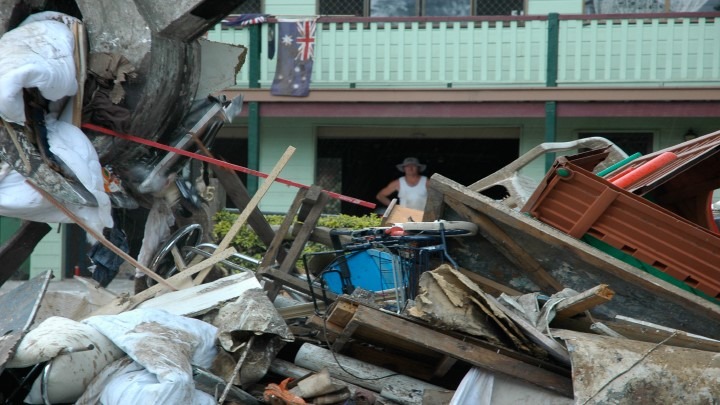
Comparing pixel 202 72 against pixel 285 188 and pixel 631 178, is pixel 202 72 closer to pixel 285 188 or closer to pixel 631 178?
pixel 631 178

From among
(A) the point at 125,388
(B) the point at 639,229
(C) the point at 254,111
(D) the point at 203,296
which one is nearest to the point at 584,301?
(B) the point at 639,229

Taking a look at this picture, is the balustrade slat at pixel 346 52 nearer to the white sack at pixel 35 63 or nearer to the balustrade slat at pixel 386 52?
the balustrade slat at pixel 386 52

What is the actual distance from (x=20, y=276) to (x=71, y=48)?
10983 mm

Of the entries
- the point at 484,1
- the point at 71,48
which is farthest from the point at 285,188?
the point at 71,48

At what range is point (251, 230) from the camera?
38.0ft

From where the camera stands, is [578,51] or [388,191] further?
[578,51]

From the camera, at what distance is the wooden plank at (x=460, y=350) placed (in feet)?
15.8

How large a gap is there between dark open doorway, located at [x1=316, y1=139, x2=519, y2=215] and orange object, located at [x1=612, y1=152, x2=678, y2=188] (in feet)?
32.5

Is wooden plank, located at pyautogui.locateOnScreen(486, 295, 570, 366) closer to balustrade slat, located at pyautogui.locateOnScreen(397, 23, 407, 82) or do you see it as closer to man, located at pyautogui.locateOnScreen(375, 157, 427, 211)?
man, located at pyautogui.locateOnScreen(375, 157, 427, 211)

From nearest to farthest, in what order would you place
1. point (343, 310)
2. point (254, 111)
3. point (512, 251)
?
point (343, 310), point (512, 251), point (254, 111)

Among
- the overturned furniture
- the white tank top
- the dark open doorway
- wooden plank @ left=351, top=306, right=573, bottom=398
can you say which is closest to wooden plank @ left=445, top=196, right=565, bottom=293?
the overturned furniture

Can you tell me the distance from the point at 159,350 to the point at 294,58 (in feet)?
33.0

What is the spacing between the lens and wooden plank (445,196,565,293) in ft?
18.4

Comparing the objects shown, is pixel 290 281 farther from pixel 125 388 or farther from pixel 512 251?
pixel 125 388
